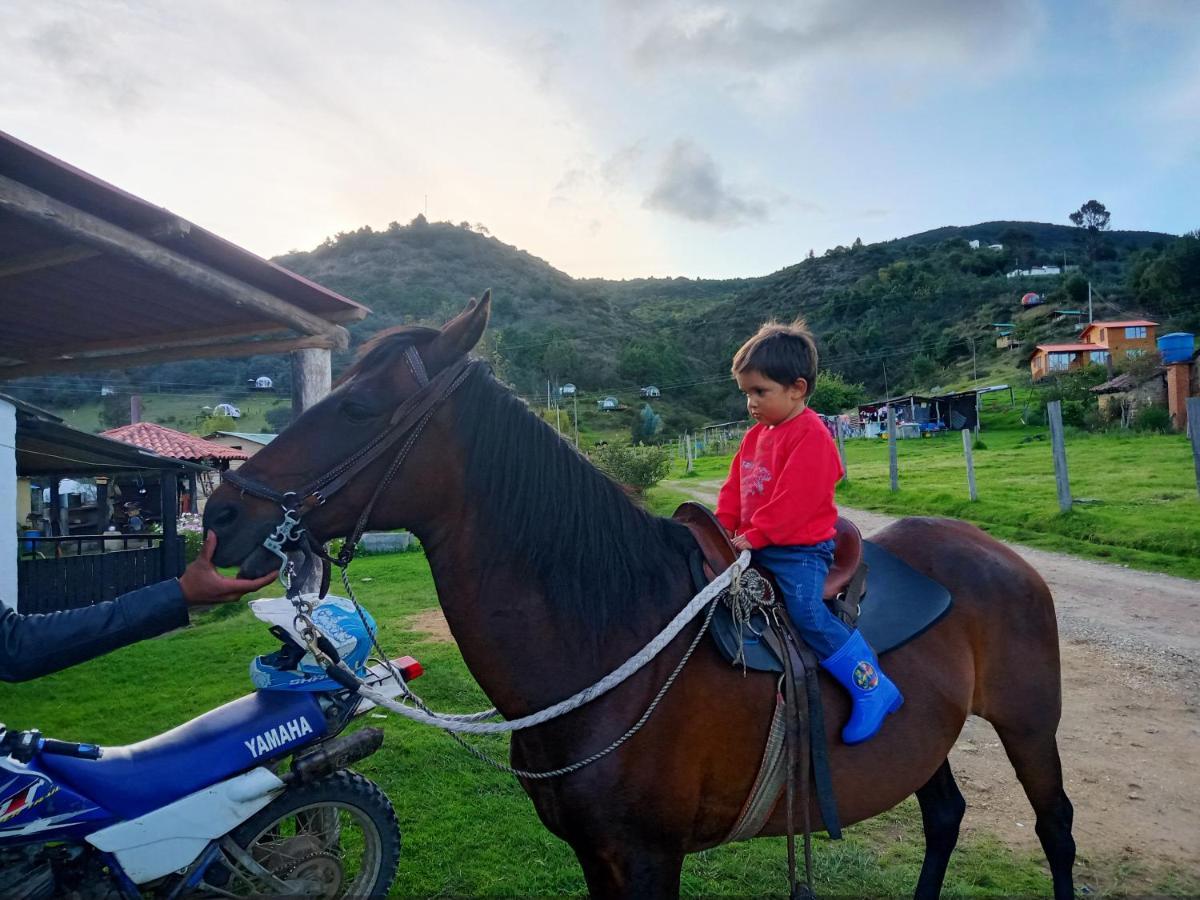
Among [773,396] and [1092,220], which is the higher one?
[1092,220]

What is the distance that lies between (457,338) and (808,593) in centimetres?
131

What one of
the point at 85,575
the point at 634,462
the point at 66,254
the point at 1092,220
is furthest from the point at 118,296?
the point at 1092,220

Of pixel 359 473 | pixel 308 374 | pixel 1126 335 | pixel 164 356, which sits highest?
pixel 1126 335

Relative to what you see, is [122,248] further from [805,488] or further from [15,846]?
[805,488]

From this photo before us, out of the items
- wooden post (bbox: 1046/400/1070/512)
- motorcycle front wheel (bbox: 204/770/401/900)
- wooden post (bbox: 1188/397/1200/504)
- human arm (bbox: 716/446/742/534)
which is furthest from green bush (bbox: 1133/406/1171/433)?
motorcycle front wheel (bbox: 204/770/401/900)

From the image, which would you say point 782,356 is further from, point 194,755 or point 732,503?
point 194,755

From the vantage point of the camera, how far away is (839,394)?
48.8m

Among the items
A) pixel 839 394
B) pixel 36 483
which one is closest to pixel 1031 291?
pixel 839 394

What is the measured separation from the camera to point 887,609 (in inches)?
91.7

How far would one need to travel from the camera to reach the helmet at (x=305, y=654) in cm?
265

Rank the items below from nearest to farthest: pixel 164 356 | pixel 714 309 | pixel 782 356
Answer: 1. pixel 782 356
2. pixel 164 356
3. pixel 714 309

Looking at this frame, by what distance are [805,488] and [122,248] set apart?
414cm

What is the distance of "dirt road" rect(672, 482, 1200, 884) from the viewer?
3180 mm

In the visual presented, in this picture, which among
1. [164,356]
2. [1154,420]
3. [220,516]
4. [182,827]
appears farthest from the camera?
[1154,420]
